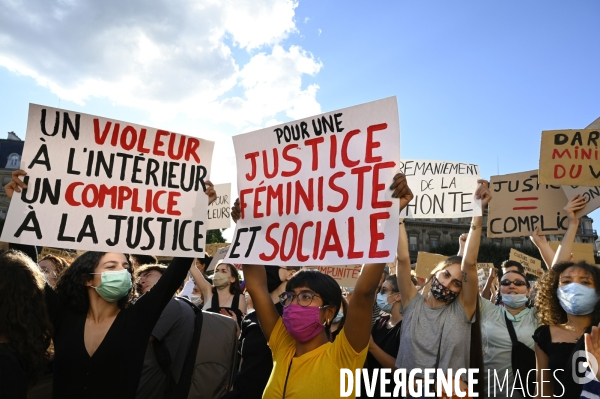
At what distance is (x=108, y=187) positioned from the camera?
3.75 meters

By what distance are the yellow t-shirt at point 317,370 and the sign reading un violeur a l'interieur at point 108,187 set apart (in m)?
1.09

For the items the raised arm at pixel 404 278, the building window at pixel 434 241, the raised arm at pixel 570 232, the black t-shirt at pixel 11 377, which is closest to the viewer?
the black t-shirt at pixel 11 377

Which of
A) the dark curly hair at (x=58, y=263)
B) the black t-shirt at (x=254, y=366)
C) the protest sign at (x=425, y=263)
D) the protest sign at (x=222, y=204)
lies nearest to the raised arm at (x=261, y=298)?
the black t-shirt at (x=254, y=366)

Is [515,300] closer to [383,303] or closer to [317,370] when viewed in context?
[383,303]

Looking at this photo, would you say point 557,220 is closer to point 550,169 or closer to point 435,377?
point 550,169

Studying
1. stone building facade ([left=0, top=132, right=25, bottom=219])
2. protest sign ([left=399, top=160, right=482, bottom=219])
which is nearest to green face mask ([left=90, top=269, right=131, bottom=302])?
protest sign ([left=399, top=160, right=482, bottom=219])

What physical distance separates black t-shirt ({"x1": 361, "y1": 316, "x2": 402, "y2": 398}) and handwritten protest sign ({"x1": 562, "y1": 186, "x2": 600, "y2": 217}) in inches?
86.9

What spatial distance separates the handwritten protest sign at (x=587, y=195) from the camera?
516 cm

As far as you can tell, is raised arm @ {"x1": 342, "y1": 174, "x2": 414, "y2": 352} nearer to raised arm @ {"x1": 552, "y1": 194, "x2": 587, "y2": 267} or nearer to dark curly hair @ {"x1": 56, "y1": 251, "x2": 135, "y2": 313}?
dark curly hair @ {"x1": 56, "y1": 251, "x2": 135, "y2": 313}

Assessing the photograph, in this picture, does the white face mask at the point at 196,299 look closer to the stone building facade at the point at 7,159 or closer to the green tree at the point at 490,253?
the green tree at the point at 490,253

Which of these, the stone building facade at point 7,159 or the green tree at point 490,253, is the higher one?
the stone building facade at point 7,159

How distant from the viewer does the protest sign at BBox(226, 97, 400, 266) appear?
312 cm

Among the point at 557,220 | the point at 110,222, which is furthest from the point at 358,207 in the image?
the point at 557,220

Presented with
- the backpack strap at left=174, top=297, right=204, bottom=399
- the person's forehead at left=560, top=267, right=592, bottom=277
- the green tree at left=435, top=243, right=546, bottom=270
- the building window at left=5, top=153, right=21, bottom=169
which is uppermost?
the building window at left=5, top=153, right=21, bottom=169
